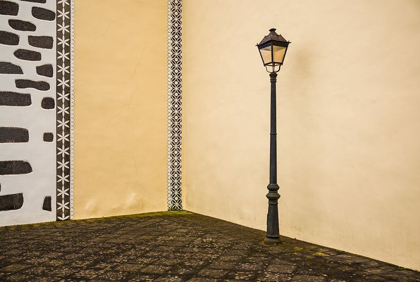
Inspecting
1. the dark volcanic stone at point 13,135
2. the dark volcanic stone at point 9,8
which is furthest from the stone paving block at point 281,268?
the dark volcanic stone at point 9,8

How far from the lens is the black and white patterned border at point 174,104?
5363mm

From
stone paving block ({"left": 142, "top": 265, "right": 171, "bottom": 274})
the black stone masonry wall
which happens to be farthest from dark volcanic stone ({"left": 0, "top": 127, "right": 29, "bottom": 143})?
stone paving block ({"left": 142, "top": 265, "right": 171, "bottom": 274})

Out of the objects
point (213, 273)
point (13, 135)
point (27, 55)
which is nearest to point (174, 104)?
point (27, 55)

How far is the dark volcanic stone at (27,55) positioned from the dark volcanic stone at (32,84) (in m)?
0.26

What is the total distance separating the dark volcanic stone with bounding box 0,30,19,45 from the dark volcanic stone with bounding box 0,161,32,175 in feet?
4.44

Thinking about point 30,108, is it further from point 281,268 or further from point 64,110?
point 281,268

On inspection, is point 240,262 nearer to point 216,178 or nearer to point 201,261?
point 201,261

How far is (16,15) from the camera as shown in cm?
442

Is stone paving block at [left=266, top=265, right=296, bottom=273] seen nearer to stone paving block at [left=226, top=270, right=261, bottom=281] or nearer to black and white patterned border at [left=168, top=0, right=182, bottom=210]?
stone paving block at [left=226, top=270, right=261, bottom=281]

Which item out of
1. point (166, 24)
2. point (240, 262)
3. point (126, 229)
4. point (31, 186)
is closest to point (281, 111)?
point (240, 262)

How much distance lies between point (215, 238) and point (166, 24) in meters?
3.14

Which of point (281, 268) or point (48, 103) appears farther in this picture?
point (48, 103)

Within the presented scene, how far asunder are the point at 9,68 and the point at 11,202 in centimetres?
151

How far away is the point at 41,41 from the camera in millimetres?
4531
